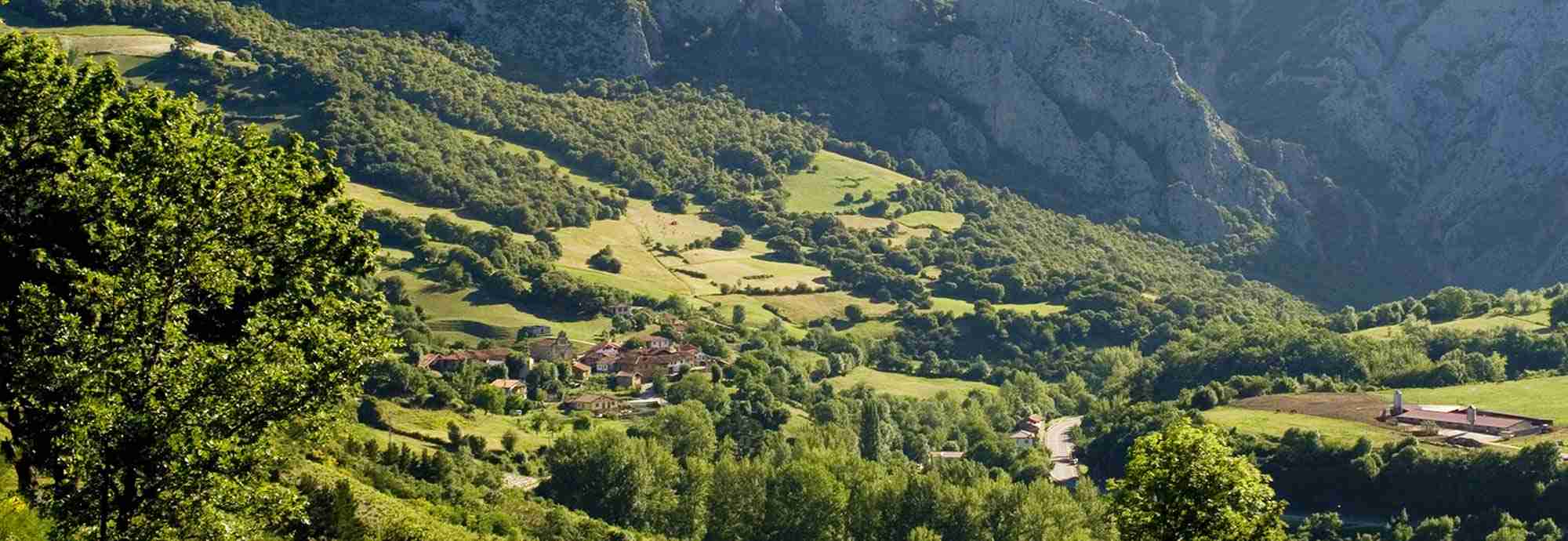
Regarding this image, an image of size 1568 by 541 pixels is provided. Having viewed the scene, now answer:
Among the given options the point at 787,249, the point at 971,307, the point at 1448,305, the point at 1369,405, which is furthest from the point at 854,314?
the point at 1448,305

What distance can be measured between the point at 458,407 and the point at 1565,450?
71.9 m

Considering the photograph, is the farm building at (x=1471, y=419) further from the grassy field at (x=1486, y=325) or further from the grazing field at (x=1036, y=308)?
the grazing field at (x=1036, y=308)

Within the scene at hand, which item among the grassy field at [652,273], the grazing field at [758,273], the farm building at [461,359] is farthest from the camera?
the grazing field at [758,273]

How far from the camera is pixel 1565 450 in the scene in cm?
9475

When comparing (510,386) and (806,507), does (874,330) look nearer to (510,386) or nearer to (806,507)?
(510,386)

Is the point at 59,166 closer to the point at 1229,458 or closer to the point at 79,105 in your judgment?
the point at 79,105

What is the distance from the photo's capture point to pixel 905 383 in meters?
144

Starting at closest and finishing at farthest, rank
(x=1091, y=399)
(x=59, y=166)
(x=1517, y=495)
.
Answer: (x=59, y=166) < (x=1517, y=495) < (x=1091, y=399)

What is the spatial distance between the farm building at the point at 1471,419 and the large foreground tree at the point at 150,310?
92.5 m

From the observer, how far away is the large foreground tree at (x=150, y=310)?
79.3 ft

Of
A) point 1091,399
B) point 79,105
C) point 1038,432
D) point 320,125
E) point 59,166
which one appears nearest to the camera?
point 59,166

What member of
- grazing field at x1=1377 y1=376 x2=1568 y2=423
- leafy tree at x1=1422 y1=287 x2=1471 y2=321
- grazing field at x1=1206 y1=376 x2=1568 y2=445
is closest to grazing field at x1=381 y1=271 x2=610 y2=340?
grazing field at x1=1206 y1=376 x2=1568 y2=445

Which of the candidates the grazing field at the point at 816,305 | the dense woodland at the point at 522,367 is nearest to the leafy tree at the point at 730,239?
the dense woodland at the point at 522,367

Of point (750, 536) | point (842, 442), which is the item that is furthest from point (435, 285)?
point (750, 536)
